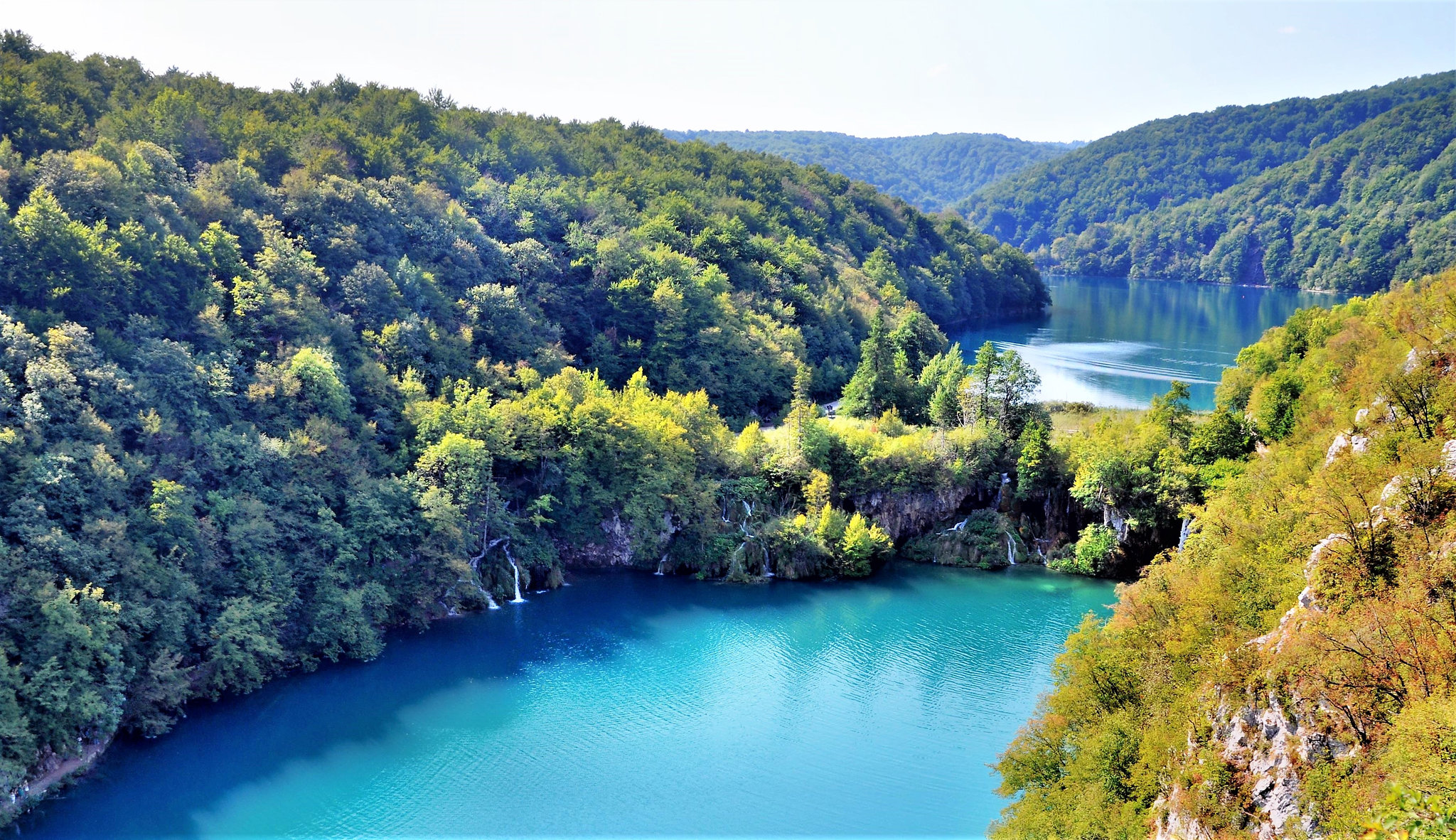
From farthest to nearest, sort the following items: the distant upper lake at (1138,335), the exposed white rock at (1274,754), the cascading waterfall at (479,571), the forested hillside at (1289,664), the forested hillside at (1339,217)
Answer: the forested hillside at (1339,217) → the distant upper lake at (1138,335) → the cascading waterfall at (479,571) → the exposed white rock at (1274,754) → the forested hillside at (1289,664)

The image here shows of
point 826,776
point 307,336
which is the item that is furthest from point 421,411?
point 826,776

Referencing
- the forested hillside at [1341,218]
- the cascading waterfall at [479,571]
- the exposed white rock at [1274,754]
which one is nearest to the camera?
the exposed white rock at [1274,754]

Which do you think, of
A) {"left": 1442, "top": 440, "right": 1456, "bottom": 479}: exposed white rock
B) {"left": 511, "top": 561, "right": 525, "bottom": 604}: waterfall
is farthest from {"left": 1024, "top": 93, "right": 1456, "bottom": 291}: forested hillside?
{"left": 511, "top": 561, "right": 525, "bottom": 604}: waterfall

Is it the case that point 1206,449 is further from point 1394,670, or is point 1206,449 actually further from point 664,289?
point 664,289

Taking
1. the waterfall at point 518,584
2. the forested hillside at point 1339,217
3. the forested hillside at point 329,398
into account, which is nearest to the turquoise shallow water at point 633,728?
the waterfall at point 518,584

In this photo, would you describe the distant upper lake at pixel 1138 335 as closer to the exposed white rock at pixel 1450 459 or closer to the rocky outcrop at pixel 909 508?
the rocky outcrop at pixel 909 508

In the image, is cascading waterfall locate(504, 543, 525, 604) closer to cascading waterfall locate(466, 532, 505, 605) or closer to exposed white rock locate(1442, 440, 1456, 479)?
cascading waterfall locate(466, 532, 505, 605)

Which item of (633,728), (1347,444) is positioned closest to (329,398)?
(633,728)
